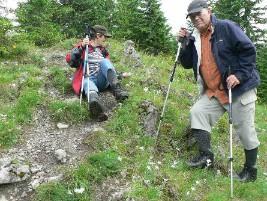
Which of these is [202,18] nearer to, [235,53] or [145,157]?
[235,53]

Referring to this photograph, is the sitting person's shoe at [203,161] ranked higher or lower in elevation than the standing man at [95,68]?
lower

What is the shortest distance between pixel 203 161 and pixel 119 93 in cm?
316

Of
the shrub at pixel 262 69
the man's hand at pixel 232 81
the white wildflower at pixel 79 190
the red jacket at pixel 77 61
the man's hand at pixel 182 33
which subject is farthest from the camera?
the shrub at pixel 262 69

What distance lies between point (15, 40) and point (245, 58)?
909 cm

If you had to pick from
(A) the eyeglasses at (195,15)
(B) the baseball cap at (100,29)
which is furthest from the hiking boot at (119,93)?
(A) the eyeglasses at (195,15)

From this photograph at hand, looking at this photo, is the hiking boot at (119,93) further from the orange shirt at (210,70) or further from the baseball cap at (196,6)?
the baseball cap at (196,6)

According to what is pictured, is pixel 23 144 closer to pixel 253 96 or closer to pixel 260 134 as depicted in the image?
pixel 253 96

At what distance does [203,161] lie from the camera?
9.66 metres

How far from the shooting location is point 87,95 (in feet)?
→ 36.8

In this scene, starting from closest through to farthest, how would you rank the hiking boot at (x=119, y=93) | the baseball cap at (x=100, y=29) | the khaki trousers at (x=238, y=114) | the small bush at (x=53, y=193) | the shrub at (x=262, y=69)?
the small bush at (x=53, y=193)
the khaki trousers at (x=238, y=114)
the hiking boot at (x=119, y=93)
the baseball cap at (x=100, y=29)
the shrub at (x=262, y=69)

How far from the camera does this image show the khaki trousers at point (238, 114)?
908 cm

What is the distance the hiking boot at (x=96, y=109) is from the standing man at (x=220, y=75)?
7.61ft

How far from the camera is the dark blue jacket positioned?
8750 millimetres

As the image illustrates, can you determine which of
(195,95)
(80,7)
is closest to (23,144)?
(195,95)
